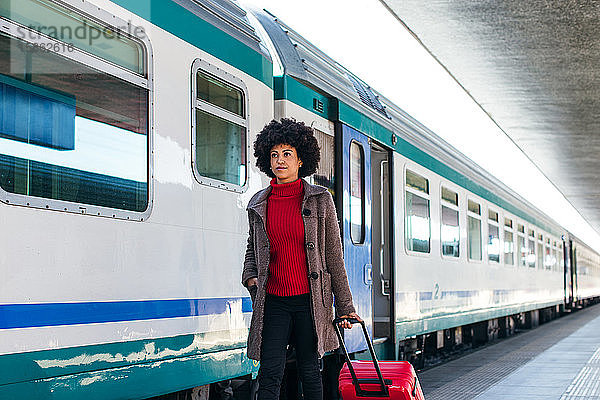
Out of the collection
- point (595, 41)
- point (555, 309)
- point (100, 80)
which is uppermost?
point (595, 41)

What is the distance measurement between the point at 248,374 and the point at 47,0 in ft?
9.00

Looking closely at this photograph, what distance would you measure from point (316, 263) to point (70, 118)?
1322 millimetres

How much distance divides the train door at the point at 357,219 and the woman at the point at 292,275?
261 centimetres

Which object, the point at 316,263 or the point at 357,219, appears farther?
the point at 357,219

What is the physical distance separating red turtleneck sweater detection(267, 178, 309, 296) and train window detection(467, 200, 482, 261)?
28.8 feet

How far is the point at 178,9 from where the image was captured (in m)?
4.57

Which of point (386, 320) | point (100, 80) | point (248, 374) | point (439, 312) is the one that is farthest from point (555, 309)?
point (100, 80)

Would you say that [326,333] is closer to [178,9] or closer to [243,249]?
[243,249]

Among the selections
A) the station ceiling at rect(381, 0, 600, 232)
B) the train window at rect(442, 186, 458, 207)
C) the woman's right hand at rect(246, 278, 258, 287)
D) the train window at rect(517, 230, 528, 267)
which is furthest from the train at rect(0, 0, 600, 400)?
the train window at rect(517, 230, 528, 267)

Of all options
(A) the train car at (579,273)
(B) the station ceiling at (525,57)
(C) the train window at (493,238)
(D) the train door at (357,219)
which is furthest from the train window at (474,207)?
(A) the train car at (579,273)

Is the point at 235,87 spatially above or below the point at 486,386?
above

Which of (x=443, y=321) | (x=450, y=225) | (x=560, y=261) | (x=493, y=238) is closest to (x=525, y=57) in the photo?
(x=493, y=238)

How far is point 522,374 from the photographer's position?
9805mm

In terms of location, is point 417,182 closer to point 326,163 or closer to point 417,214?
point 417,214
